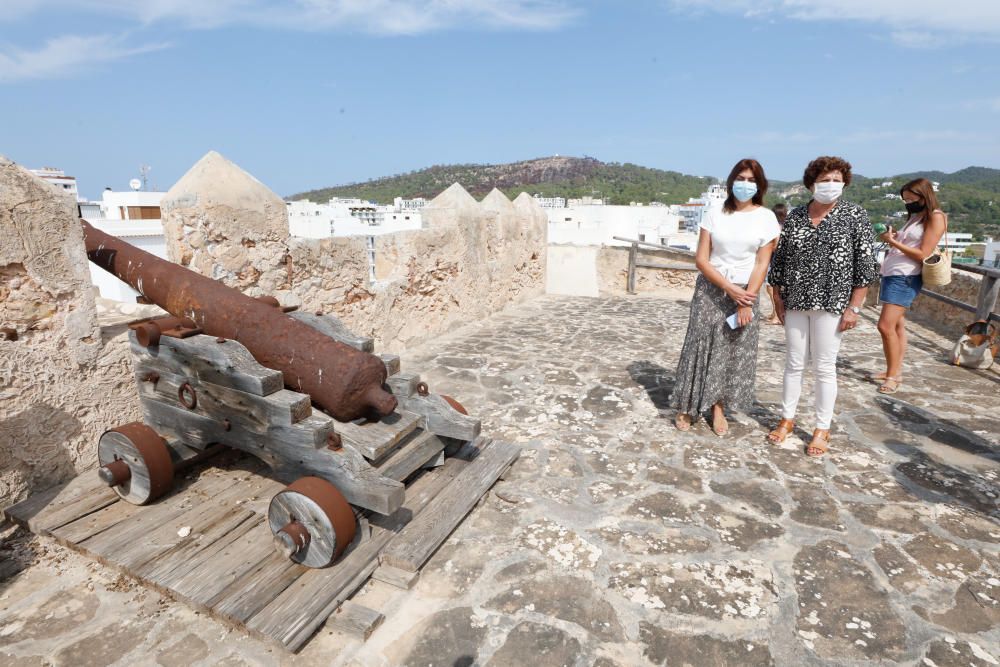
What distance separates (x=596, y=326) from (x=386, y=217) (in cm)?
4099

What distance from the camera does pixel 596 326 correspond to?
728 centimetres

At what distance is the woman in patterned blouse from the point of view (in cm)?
314

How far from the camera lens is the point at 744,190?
329 cm

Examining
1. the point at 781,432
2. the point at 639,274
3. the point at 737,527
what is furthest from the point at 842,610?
the point at 639,274

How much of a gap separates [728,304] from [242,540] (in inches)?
120

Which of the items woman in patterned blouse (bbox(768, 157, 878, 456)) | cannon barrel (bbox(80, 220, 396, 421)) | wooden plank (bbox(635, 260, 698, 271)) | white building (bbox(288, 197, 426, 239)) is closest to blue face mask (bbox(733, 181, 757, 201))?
woman in patterned blouse (bbox(768, 157, 878, 456))

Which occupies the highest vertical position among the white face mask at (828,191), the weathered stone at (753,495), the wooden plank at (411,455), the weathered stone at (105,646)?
the white face mask at (828,191)

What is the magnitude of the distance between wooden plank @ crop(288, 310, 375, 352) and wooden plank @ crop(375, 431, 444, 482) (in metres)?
0.59

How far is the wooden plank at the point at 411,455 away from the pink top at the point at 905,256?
4033mm

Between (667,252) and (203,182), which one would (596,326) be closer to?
(667,252)

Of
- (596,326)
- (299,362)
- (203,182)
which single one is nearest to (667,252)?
(596,326)

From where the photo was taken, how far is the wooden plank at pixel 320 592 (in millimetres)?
1931

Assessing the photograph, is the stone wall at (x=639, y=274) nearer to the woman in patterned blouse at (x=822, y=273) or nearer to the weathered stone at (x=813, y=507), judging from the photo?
the woman in patterned blouse at (x=822, y=273)

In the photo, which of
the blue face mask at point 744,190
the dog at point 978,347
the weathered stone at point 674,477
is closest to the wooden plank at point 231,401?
the weathered stone at point 674,477
